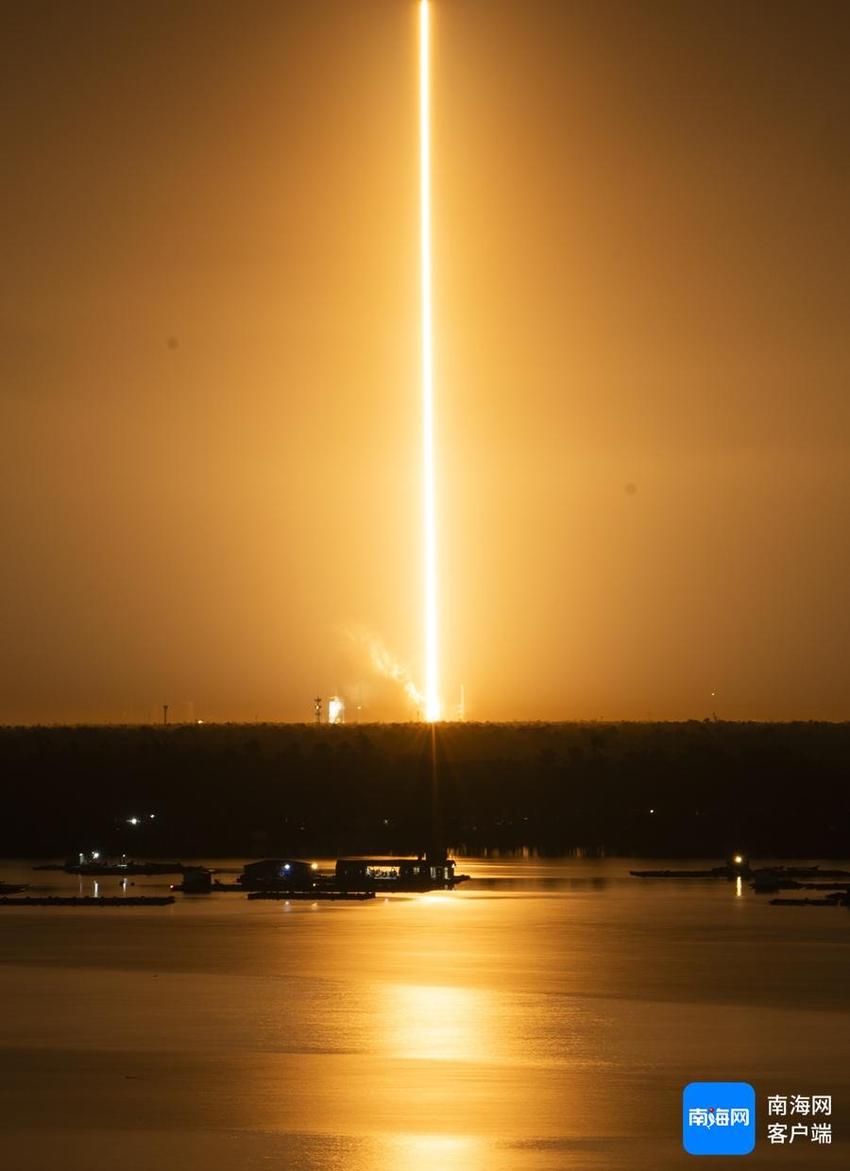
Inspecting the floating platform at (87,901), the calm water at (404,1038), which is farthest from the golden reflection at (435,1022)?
the floating platform at (87,901)

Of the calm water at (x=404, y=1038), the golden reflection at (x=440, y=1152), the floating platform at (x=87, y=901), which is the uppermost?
the floating platform at (x=87, y=901)

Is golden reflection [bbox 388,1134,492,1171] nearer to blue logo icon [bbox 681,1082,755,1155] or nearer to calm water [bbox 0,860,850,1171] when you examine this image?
calm water [bbox 0,860,850,1171]

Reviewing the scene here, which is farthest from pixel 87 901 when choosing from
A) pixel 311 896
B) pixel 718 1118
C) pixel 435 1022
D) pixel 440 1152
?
pixel 440 1152

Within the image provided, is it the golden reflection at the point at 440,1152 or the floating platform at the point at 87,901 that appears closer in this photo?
the golden reflection at the point at 440,1152

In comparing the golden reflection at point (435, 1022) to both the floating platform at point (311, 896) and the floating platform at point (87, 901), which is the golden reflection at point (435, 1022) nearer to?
the floating platform at point (87, 901)

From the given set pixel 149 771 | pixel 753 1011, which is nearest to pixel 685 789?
pixel 149 771
